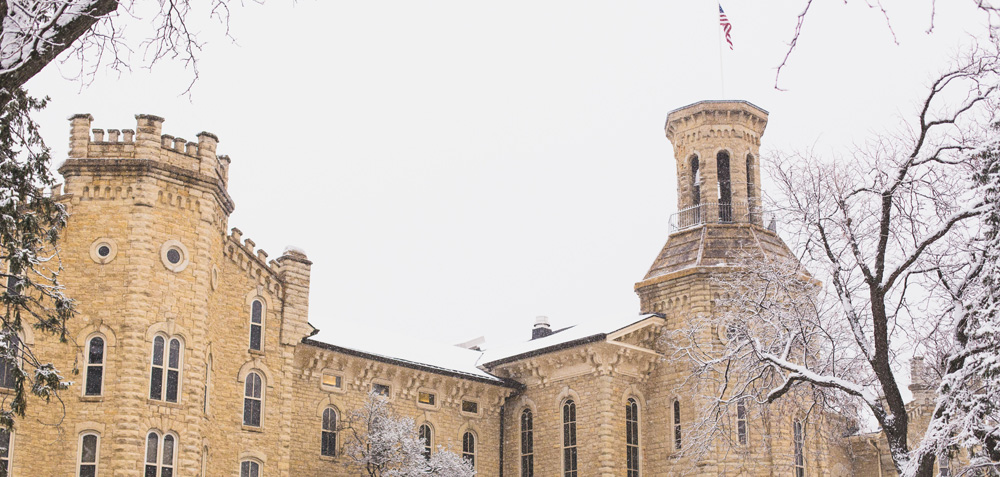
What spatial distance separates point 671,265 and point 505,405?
840 cm

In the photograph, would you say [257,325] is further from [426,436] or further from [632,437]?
[632,437]

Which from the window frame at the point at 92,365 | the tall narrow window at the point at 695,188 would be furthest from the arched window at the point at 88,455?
the tall narrow window at the point at 695,188

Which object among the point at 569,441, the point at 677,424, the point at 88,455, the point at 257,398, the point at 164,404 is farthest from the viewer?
the point at 569,441

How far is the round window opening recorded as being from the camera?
27.6m

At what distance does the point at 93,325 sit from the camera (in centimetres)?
→ 2612

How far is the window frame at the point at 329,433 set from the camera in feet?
106

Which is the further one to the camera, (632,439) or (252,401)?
(632,439)

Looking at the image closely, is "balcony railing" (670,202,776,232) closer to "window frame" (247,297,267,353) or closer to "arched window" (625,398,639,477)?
"arched window" (625,398,639,477)

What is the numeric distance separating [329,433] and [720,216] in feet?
55.6

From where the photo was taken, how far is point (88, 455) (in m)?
25.3

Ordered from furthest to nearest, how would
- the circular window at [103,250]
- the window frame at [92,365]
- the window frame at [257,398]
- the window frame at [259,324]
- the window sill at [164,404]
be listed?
the window frame at [259,324] → the window frame at [257,398] → the circular window at [103,250] → the window sill at [164,404] → the window frame at [92,365]

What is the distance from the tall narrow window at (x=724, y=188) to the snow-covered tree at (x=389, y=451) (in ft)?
46.4

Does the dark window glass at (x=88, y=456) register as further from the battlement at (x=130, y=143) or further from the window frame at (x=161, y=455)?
the battlement at (x=130, y=143)

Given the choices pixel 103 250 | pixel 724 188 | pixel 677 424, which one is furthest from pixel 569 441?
pixel 103 250
